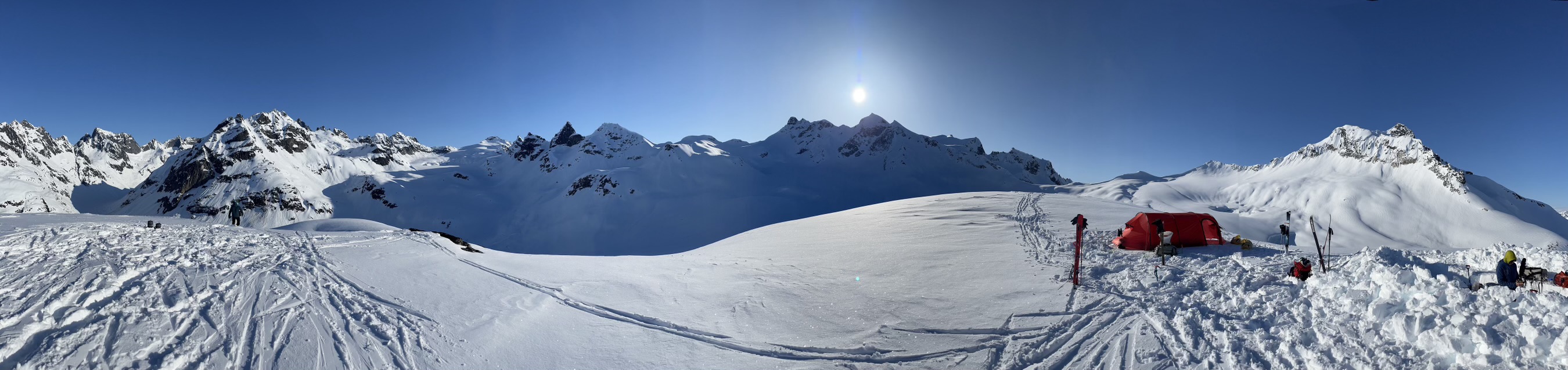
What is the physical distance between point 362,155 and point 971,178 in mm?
117855

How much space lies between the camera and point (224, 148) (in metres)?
78.3

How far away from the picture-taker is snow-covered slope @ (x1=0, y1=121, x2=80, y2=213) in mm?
77500

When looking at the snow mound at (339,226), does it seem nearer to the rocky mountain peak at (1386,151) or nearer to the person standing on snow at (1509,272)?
the person standing on snow at (1509,272)

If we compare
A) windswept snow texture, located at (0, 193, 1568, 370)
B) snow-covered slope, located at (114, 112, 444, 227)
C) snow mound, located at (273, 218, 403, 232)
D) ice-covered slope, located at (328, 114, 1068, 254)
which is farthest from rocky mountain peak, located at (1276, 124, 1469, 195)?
snow-covered slope, located at (114, 112, 444, 227)

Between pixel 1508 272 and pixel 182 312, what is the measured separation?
17408 mm

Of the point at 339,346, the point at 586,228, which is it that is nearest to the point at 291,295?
the point at 339,346

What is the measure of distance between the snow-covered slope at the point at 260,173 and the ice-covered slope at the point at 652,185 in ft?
17.2

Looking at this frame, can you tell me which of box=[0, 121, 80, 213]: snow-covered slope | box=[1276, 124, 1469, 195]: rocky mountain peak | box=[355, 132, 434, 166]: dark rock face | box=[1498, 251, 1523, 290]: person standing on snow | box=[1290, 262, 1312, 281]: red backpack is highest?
box=[1276, 124, 1469, 195]: rocky mountain peak

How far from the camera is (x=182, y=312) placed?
19.4ft

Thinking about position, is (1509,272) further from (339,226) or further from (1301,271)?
(339,226)

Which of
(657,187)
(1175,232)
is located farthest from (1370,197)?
(657,187)

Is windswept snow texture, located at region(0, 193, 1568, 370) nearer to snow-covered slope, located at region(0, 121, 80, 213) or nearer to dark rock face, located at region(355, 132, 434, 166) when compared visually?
dark rock face, located at region(355, 132, 434, 166)

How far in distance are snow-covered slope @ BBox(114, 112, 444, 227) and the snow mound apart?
6891 centimetres

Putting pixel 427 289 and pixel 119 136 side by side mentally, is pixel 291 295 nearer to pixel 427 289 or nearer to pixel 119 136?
pixel 427 289
